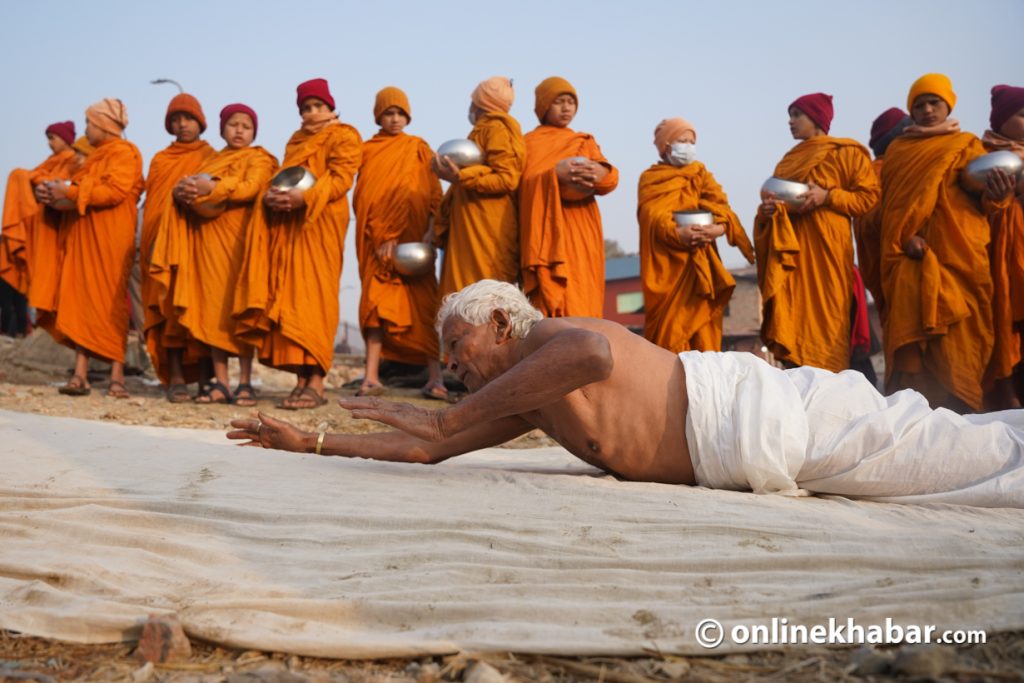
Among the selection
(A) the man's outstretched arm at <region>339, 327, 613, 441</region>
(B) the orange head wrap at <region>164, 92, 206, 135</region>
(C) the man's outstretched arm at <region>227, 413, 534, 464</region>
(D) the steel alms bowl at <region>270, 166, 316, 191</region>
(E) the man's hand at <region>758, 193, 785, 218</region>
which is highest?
(B) the orange head wrap at <region>164, 92, 206, 135</region>

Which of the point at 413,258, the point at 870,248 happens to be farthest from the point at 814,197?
the point at 413,258

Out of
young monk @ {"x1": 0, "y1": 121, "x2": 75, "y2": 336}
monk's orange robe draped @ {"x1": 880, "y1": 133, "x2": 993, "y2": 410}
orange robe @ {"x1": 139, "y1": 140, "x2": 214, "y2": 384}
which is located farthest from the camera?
young monk @ {"x1": 0, "y1": 121, "x2": 75, "y2": 336}

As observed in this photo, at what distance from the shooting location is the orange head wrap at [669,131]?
8.02 metres

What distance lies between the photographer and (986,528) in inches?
107

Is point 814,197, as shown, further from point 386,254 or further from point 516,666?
point 516,666

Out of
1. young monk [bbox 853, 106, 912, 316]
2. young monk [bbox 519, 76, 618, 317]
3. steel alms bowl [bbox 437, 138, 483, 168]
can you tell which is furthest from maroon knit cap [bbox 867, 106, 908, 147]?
steel alms bowl [bbox 437, 138, 483, 168]

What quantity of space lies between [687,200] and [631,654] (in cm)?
603

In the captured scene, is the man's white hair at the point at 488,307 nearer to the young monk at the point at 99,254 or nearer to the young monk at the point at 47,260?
the young monk at the point at 99,254

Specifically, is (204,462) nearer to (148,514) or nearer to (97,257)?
(148,514)

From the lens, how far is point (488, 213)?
752 centimetres

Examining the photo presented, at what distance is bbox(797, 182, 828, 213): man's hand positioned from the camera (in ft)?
24.0

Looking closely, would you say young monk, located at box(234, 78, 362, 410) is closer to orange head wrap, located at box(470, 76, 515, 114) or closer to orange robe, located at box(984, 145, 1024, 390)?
orange head wrap, located at box(470, 76, 515, 114)

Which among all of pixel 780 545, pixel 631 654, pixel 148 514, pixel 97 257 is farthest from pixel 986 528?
pixel 97 257

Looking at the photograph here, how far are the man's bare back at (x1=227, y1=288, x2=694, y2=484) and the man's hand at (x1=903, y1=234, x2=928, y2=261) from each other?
14.1 ft
